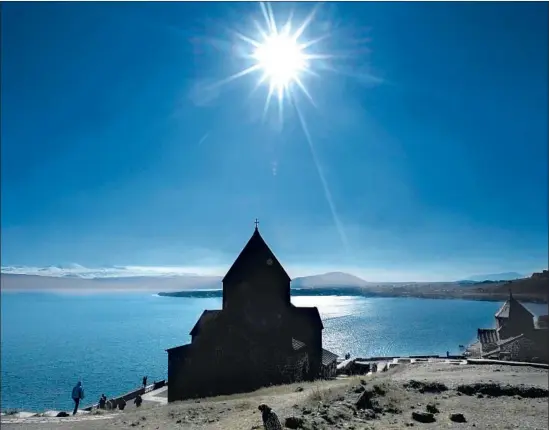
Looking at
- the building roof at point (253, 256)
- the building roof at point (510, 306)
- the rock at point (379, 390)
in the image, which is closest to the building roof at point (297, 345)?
the building roof at point (253, 256)

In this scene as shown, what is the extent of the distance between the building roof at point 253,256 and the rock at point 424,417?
545 inches

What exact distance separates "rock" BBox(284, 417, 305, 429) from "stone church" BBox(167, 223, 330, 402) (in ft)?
41.6

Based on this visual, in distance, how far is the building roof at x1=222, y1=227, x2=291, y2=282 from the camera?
86.5 feet

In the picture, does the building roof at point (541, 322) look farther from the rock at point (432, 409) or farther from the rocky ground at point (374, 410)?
the rock at point (432, 409)

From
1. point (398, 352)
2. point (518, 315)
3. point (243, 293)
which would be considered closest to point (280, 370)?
point (243, 293)

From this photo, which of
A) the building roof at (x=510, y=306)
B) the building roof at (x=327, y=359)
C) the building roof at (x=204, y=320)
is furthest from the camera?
the building roof at (x=510, y=306)

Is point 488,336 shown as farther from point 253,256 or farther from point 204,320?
point 204,320

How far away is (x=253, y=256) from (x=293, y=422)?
1469 cm

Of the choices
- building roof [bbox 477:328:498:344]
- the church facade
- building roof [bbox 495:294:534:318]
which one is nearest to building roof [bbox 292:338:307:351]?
the church facade

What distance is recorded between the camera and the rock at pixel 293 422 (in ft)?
40.3

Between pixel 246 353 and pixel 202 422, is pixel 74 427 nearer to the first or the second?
pixel 202 422

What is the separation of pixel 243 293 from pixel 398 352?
161 feet

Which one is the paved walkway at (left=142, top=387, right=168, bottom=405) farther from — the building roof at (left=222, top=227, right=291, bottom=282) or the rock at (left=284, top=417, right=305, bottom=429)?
the rock at (left=284, top=417, right=305, bottom=429)

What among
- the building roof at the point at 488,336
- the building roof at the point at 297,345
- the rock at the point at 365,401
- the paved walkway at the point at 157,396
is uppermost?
the building roof at the point at 297,345
